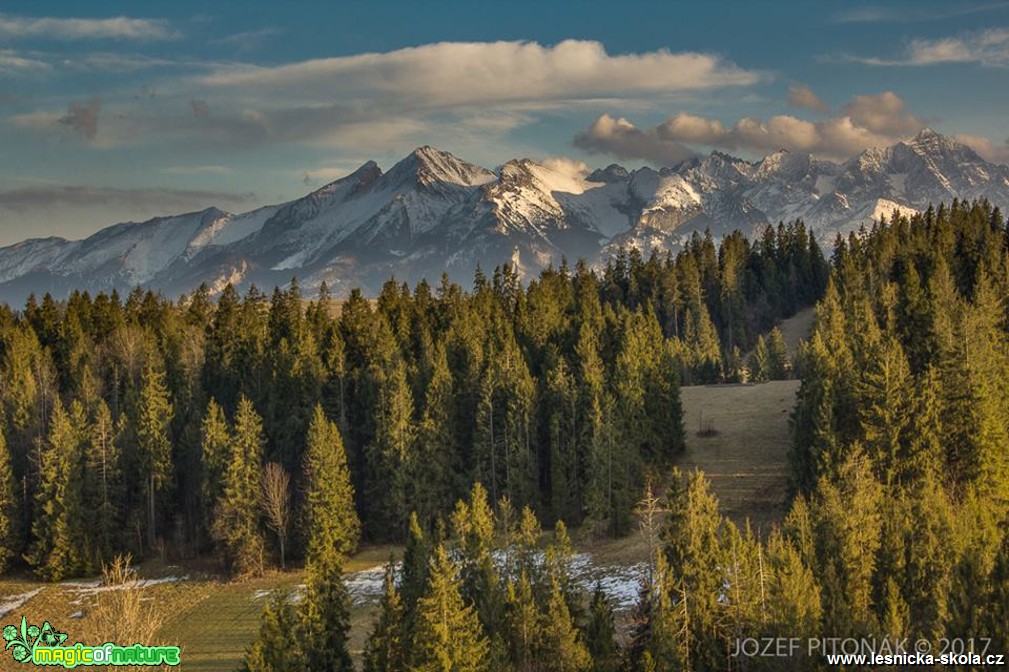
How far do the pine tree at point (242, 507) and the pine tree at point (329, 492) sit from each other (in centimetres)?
461

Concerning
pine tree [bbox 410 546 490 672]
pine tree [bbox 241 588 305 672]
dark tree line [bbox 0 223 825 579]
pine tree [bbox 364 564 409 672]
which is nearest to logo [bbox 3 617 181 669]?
pine tree [bbox 241 588 305 672]

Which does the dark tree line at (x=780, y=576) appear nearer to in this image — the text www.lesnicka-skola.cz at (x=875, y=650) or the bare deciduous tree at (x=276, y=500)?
the text www.lesnicka-skola.cz at (x=875, y=650)

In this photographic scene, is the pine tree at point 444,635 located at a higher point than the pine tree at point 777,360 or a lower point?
lower

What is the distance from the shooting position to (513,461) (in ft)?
290

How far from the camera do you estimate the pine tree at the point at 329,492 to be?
80750 mm

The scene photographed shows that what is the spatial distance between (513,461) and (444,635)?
4494 cm

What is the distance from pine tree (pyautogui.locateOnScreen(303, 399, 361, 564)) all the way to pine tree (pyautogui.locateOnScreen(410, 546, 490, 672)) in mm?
36301

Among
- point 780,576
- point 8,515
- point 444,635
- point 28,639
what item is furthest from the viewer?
point 8,515

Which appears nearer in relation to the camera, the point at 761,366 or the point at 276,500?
the point at 276,500

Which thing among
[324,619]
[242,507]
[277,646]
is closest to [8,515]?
[242,507]

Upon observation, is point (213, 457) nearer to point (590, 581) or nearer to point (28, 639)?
point (28, 639)

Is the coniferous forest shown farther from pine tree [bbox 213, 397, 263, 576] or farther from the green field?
the green field

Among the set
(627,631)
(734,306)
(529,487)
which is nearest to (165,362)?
(529,487)

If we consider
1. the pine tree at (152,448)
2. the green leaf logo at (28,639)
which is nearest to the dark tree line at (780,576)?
the green leaf logo at (28,639)
